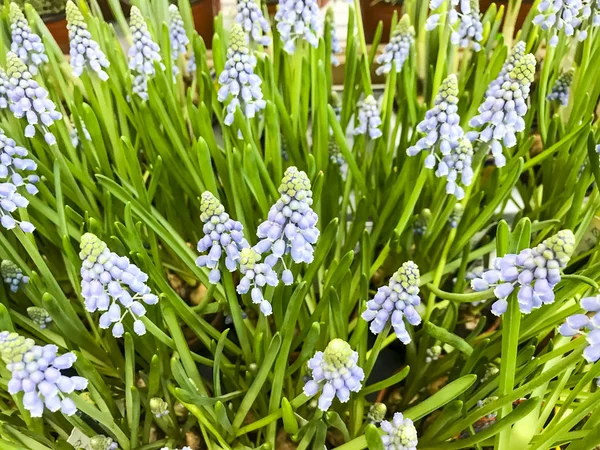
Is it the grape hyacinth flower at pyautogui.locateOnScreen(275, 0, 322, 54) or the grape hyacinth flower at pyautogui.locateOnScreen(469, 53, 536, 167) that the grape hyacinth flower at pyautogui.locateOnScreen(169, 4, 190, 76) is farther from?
the grape hyacinth flower at pyautogui.locateOnScreen(469, 53, 536, 167)

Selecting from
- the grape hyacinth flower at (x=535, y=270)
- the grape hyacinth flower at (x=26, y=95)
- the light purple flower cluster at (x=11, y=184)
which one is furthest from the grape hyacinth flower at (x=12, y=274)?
the grape hyacinth flower at (x=535, y=270)

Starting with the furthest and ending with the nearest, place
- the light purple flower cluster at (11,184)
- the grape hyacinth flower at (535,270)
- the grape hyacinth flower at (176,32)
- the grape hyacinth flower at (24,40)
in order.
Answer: the grape hyacinth flower at (176,32)
the grape hyacinth flower at (24,40)
the light purple flower cluster at (11,184)
the grape hyacinth flower at (535,270)

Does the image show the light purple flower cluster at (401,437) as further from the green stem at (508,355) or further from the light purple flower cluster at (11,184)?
the light purple flower cluster at (11,184)

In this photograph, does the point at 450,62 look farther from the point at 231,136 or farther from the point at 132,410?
the point at 132,410

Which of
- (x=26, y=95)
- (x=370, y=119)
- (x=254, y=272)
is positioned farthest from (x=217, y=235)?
(x=370, y=119)

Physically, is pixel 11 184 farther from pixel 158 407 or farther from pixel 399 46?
pixel 399 46

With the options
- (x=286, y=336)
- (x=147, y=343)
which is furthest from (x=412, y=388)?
(x=147, y=343)
